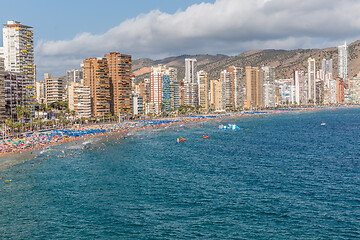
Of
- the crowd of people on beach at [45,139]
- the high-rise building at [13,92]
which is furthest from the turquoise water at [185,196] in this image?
the high-rise building at [13,92]

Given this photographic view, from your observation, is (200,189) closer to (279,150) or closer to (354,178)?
(354,178)

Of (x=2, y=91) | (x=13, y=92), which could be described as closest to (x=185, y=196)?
(x=2, y=91)

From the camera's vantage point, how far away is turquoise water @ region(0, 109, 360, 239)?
47.6 metres

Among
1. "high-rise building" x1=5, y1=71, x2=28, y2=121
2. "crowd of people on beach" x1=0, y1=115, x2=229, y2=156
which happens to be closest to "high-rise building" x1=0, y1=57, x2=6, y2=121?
"high-rise building" x1=5, y1=71, x2=28, y2=121

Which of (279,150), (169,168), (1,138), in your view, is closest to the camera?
(169,168)

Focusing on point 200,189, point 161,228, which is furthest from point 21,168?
point 161,228

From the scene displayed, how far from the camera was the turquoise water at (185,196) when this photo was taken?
156ft

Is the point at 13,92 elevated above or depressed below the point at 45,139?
above

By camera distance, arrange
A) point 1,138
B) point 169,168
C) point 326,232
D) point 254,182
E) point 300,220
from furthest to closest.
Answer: point 1,138
point 169,168
point 254,182
point 300,220
point 326,232

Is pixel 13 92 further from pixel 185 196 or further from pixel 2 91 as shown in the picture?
pixel 185 196

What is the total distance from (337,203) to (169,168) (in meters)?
41.4

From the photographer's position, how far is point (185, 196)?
6156cm

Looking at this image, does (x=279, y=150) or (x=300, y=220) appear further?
(x=279, y=150)

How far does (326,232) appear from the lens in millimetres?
46125
